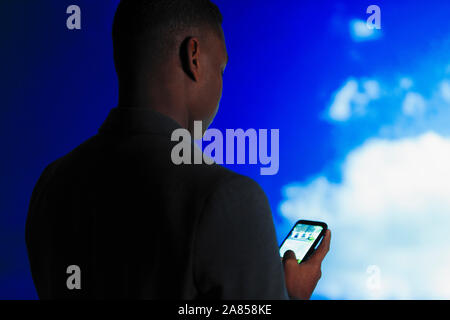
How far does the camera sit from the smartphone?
0.81 m

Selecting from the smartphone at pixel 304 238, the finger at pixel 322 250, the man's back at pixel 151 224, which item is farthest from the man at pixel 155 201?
the smartphone at pixel 304 238

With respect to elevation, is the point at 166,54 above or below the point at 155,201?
above

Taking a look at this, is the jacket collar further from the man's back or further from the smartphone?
the smartphone

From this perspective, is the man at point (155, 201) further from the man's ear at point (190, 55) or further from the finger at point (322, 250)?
the finger at point (322, 250)

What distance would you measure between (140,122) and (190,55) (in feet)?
0.35

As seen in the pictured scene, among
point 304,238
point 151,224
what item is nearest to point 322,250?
point 304,238

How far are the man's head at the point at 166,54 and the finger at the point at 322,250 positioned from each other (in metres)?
0.32

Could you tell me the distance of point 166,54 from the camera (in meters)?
0.51

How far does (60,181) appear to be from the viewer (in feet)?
1.64

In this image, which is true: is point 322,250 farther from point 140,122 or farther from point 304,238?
point 140,122

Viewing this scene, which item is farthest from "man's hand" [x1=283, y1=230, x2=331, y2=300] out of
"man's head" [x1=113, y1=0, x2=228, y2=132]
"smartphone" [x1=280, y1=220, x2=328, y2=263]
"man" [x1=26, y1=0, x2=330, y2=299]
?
"man's head" [x1=113, y1=0, x2=228, y2=132]

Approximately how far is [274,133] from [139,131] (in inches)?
58.8

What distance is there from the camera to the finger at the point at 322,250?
69 cm
